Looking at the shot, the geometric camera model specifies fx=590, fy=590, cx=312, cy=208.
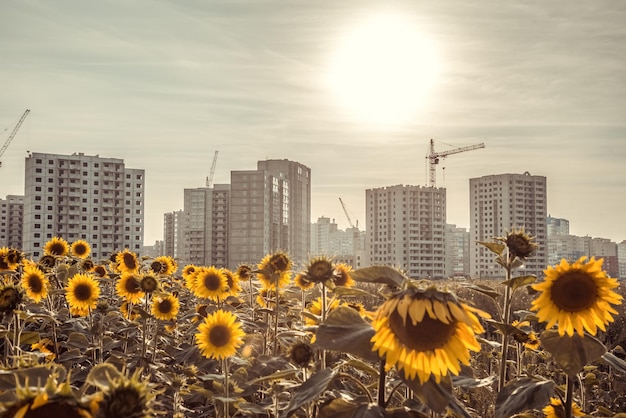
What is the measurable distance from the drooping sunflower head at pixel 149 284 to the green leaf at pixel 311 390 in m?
3.27

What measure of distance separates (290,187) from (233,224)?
62.7ft

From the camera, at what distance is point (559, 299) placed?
2404 millimetres

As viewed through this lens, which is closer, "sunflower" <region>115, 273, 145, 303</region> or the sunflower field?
the sunflower field

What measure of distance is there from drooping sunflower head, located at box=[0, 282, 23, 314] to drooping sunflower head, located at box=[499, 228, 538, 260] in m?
2.52

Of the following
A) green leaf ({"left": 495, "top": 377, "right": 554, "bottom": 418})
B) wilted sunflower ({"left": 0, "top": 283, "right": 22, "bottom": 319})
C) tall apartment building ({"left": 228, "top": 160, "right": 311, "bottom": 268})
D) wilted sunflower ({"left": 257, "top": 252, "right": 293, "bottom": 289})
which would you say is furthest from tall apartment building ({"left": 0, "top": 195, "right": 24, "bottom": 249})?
green leaf ({"left": 495, "top": 377, "right": 554, "bottom": 418})

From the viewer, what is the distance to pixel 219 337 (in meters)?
3.90

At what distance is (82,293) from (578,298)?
4616 mm

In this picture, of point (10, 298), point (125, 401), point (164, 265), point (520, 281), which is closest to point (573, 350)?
point (520, 281)

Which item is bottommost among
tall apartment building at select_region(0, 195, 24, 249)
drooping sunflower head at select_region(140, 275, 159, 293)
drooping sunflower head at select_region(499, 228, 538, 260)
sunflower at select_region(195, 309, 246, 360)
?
sunflower at select_region(195, 309, 246, 360)

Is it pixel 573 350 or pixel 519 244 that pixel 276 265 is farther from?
pixel 573 350

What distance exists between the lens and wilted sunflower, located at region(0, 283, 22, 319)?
301 centimetres

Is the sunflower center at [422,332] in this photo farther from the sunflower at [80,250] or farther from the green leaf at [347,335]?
the sunflower at [80,250]

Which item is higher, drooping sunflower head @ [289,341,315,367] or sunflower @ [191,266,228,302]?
sunflower @ [191,266,228,302]

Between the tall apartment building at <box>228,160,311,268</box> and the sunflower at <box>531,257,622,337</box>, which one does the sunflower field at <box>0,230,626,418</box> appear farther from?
the tall apartment building at <box>228,160,311,268</box>
